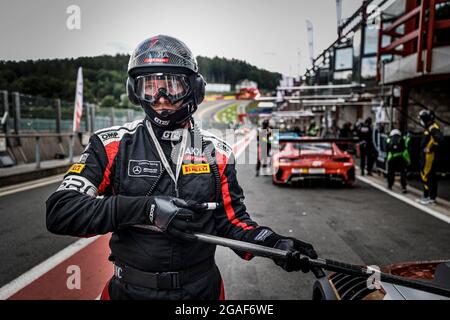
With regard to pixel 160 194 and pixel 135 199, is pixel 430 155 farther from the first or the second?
pixel 135 199

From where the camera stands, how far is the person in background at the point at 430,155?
24.4ft

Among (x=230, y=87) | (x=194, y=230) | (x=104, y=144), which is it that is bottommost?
(x=194, y=230)

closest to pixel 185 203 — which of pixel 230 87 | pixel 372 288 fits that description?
pixel 372 288

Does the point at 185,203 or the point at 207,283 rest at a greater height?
the point at 185,203

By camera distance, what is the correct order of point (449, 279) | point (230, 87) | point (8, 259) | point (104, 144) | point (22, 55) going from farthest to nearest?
point (230, 87)
point (8, 259)
point (22, 55)
point (449, 279)
point (104, 144)

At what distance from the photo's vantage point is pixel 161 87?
1919 mm

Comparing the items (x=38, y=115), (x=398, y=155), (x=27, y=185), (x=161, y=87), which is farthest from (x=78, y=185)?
(x=38, y=115)

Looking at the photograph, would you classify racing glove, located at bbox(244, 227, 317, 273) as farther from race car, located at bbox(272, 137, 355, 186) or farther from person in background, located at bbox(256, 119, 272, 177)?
person in background, located at bbox(256, 119, 272, 177)

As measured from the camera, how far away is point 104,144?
5.82 ft

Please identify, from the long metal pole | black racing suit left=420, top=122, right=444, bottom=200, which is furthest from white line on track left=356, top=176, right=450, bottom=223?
the long metal pole

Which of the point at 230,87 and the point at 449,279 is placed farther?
the point at 230,87

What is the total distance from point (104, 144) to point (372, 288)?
5.30ft

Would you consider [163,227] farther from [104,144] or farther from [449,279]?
[449,279]

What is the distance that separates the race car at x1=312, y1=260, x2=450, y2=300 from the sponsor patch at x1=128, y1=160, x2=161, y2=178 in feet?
4.28
